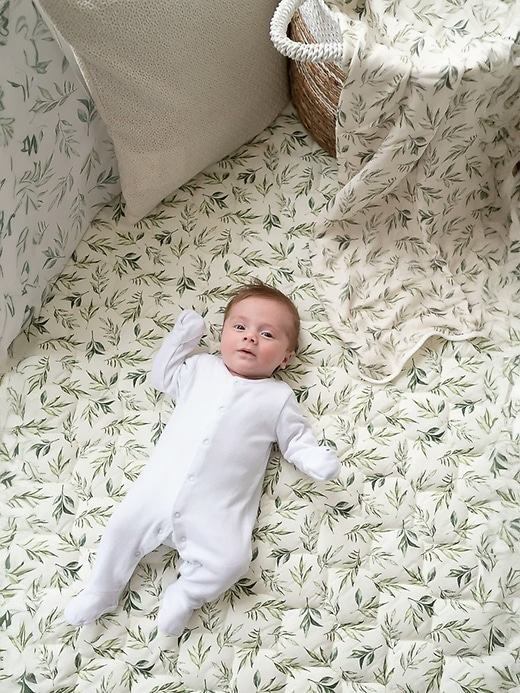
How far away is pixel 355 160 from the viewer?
1.28m

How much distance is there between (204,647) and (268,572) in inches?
6.3

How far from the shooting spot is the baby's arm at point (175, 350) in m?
1.27

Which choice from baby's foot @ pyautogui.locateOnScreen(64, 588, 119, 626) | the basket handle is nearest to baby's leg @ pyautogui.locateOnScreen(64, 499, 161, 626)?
baby's foot @ pyautogui.locateOnScreen(64, 588, 119, 626)

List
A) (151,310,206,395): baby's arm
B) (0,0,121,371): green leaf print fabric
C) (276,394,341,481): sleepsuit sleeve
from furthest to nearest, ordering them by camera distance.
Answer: (151,310,206,395): baby's arm < (276,394,341,481): sleepsuit sleeve < (0,0,121,371): green leaf print fabric

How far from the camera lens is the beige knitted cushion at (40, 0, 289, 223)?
110 centimetres

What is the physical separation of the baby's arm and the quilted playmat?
4cm

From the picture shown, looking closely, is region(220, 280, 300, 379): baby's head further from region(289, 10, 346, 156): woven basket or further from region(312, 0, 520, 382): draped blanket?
→ region(289, 10, 346, 156): woven basket

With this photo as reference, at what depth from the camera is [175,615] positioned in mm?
1106

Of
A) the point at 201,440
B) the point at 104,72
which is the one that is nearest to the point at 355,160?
the point at 104,72

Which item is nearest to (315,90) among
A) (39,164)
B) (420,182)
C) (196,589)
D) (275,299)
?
(420,182)

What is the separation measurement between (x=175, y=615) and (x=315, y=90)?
1023 mm

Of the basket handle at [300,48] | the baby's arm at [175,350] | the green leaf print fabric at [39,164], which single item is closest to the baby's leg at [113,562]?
the baby's arm at [175,350]

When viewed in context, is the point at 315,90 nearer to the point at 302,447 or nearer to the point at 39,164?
the point at 39,164

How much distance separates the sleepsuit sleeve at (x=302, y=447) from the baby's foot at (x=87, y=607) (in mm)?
386
